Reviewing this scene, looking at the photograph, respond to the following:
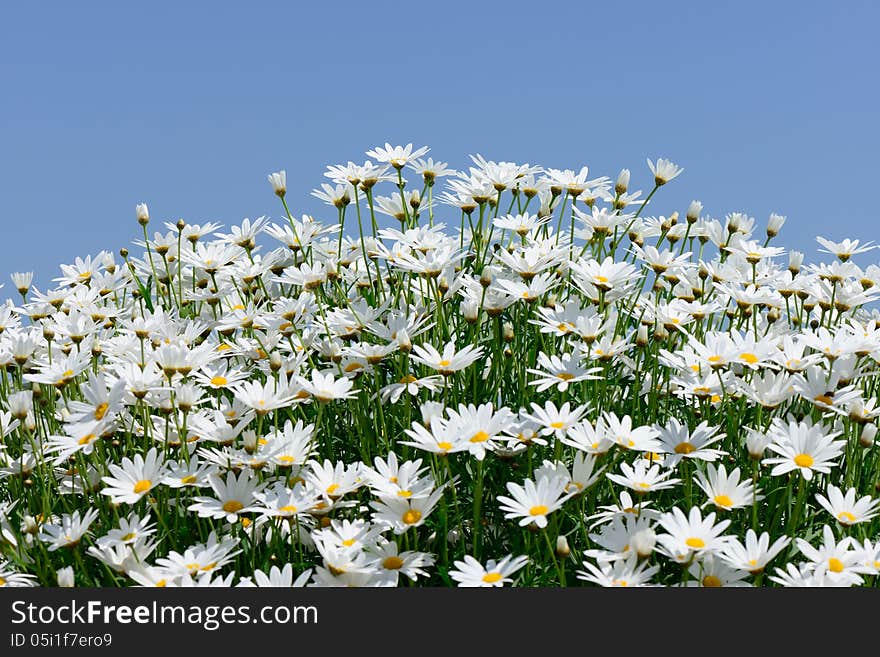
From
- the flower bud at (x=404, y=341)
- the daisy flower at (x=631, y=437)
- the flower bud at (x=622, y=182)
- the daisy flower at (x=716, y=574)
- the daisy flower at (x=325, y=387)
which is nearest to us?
the daisy flower at (x=716, y=574)

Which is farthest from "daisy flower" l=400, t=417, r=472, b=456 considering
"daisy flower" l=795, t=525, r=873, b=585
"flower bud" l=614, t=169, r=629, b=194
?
"flower bud" l=614, t=169, r=629, b=194

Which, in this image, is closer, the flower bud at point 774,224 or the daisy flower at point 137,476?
the daisy flower at point 137,476

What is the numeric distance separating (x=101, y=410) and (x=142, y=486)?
0.34m

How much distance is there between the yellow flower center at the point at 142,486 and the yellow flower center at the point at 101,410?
0.28m

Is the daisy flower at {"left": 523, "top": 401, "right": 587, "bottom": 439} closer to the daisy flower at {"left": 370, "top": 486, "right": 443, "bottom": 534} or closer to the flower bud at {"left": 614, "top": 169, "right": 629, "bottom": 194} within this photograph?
the daisy flower at {"left": 370, "top": 486, "right": 443, "bottom": 534}

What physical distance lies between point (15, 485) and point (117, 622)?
59.3 inches

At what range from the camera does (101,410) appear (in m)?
3.23

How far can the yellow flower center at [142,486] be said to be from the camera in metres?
3.04

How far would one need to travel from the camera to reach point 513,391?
155 inches

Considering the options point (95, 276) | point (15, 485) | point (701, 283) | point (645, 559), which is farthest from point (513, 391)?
point (95, 276)

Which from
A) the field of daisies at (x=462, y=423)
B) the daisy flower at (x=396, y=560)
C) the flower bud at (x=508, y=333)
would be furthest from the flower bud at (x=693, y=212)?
the daisy flower at (x=396, y=560)

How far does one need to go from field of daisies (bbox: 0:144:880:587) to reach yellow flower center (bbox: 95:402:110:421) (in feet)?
0.03

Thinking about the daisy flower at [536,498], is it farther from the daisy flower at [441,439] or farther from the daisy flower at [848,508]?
the daisy flower at [848,508]

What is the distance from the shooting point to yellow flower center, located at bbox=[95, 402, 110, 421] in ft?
10.5
